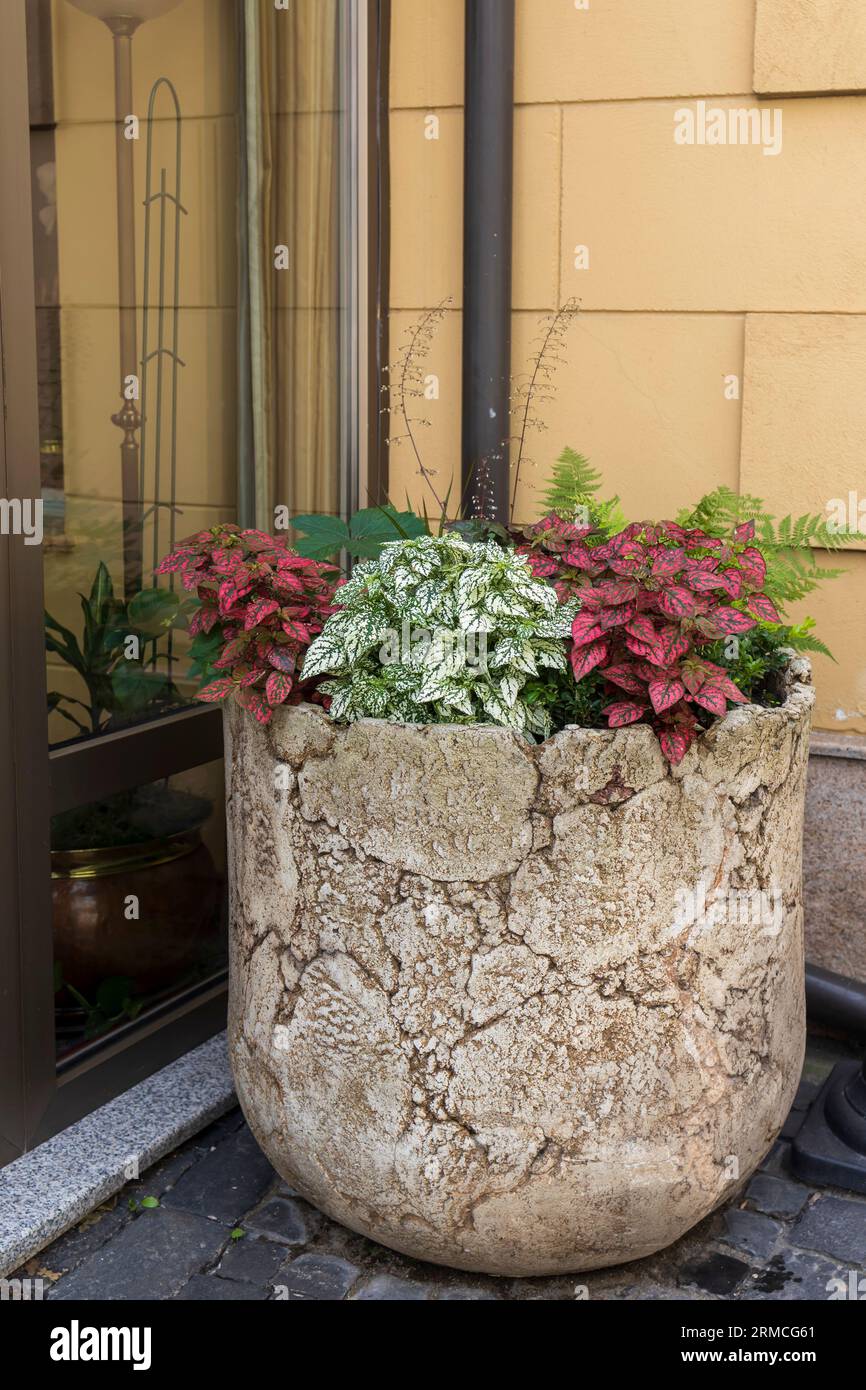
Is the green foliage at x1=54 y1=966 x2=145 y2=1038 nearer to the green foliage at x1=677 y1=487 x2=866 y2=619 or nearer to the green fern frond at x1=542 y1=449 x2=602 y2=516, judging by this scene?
the green fern frond at x1=542 y1=449 x2=602 y2=516

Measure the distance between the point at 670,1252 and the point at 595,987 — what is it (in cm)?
68

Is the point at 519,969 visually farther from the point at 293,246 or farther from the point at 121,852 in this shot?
the point at 293,246

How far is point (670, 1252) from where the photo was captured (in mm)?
2688

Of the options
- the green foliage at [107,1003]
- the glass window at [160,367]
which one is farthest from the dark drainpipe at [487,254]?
the green foliage at [107,1003]

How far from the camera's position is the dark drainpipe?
11.5 feet

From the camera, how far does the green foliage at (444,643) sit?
2.44 meters

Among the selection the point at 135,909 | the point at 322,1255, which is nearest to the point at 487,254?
the point at 135,909

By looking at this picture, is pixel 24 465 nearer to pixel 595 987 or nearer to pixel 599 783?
pixel 599 783

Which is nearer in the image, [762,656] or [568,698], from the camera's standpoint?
[568,698]

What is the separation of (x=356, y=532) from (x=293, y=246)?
1070 mm

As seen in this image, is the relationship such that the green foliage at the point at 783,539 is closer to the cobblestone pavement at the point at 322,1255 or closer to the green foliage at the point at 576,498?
the green foliage at the point at 576,498

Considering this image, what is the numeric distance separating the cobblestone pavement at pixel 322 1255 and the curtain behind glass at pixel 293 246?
1.70m

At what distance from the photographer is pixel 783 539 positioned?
3.14 meters

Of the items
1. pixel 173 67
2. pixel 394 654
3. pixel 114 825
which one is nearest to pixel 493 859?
pixel 394 654
